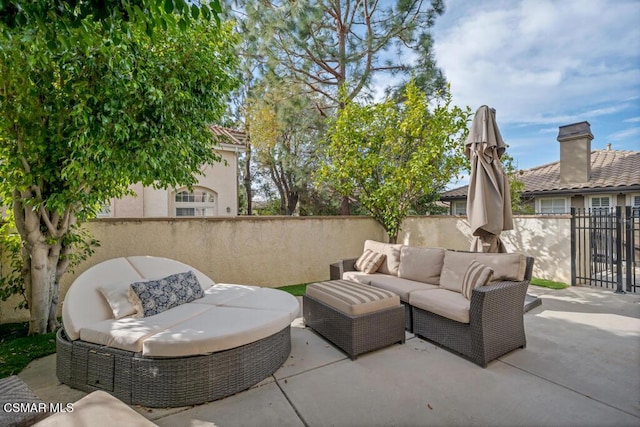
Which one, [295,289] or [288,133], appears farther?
[288,133]

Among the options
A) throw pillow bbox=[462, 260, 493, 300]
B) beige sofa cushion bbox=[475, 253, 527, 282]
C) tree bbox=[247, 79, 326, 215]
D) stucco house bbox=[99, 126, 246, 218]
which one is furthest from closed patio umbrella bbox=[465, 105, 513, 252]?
stucco house bbox=[99, 126, 246, 218]

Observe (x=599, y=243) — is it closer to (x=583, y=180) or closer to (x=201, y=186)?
(x=583, y=180)

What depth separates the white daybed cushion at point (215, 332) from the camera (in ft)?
7.93

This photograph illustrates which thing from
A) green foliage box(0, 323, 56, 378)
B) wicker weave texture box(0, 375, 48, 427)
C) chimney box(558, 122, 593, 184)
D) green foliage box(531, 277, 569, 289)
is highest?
chimney box(558, 122, 593, 184)

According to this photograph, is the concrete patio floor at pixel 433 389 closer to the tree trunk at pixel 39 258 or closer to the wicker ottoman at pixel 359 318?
the wicker ottoman at pixel 359 318

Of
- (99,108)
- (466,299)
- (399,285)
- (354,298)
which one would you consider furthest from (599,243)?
(99,108)

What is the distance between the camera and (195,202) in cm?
1076

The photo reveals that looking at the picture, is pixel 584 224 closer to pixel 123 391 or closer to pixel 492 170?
pixel 492 170

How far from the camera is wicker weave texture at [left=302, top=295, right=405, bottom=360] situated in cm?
324

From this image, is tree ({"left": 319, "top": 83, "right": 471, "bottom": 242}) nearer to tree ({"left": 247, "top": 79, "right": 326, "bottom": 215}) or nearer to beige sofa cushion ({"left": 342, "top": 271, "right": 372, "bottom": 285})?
beige sofa cushion ({"left": 342, "top": 271, "right": 372, "bottom": 285})

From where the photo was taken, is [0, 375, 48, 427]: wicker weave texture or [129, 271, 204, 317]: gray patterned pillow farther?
[129, 271, 204, 317]: gray patterned pillow

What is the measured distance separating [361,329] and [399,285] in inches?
49.2

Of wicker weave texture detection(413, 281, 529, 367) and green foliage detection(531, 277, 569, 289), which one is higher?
wicker weave texture detection(413, 281, 529, 367)

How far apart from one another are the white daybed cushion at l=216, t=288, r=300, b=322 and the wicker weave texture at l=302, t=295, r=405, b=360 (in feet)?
1.60
